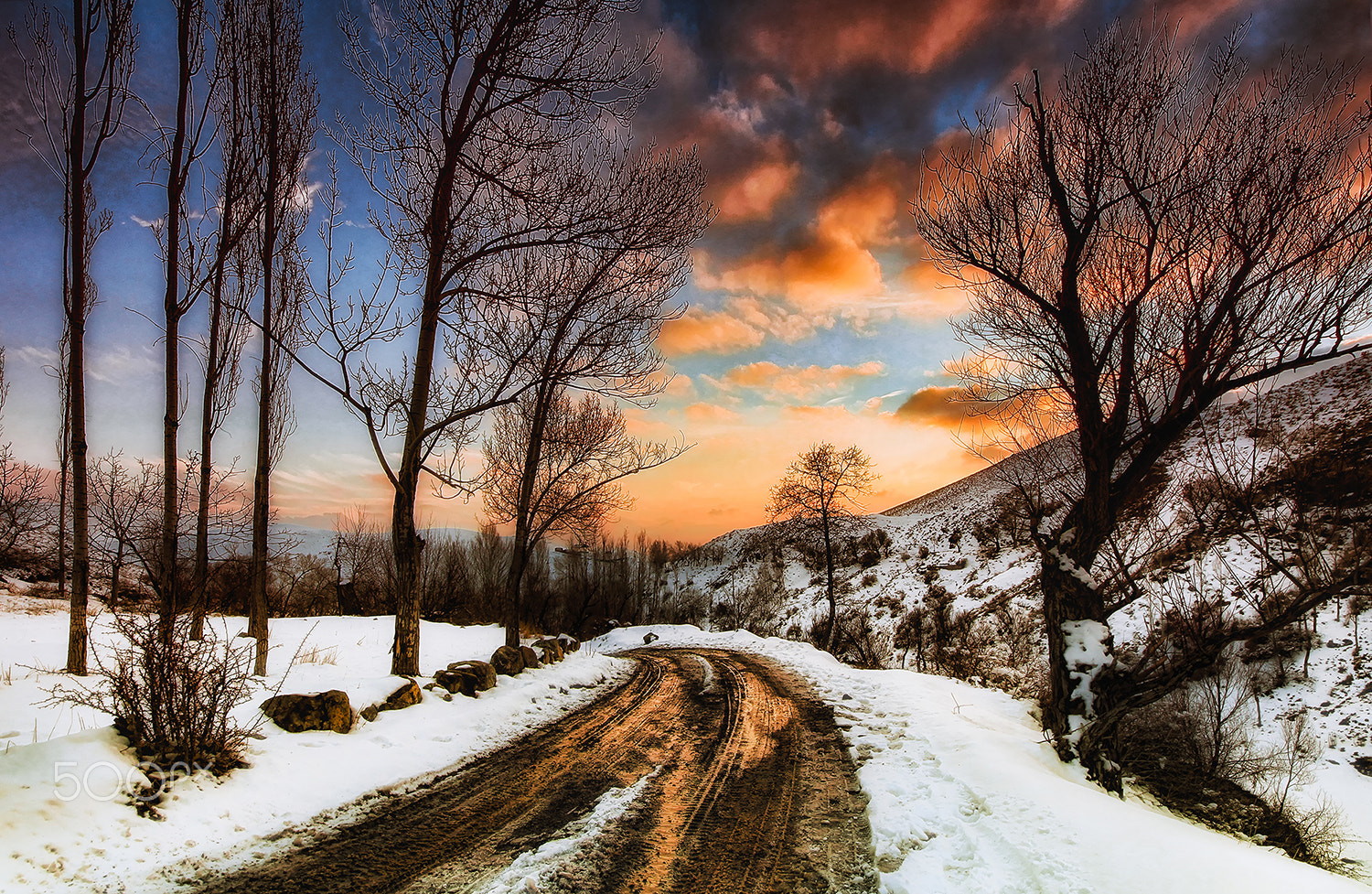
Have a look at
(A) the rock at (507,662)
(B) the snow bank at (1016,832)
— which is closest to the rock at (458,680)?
(A) the rock at (507,662)

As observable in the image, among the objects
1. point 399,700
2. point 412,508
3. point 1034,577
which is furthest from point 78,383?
point 1034,577

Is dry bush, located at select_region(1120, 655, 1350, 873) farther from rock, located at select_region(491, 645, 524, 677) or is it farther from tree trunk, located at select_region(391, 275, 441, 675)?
tree trunk, located at select_region(391, 275, 441, 675)

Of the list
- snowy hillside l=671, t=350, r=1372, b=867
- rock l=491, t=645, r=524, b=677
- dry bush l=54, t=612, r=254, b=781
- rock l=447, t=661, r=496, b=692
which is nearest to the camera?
dry bush l=54, t=612, r=254, b=781

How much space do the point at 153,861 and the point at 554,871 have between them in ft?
8.30

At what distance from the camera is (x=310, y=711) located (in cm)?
589

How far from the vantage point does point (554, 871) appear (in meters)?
3.73

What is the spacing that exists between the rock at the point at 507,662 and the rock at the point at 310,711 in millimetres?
3416

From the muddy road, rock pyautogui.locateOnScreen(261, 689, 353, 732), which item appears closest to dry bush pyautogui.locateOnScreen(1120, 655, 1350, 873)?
the muddy road

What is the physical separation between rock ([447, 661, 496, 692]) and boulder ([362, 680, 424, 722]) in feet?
3.22

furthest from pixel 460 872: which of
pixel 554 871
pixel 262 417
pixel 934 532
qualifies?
pixel 934 532

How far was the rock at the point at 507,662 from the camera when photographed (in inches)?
373

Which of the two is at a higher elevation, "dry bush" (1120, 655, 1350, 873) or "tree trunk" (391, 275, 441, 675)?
"tree trunk" (391, 275, 441, 675)

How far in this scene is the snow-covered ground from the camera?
138 inches

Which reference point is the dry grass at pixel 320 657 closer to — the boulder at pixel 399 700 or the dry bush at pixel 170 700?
the boulder at pixel 399 700
